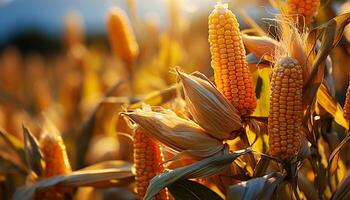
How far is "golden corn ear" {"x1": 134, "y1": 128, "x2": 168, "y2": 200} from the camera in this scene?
2156 millimetres

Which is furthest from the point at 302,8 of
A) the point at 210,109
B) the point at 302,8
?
the point at 210,109

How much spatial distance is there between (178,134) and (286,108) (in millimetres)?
330

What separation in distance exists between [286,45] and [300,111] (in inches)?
8.6

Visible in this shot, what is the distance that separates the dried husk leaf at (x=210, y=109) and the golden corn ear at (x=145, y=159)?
0.53ft

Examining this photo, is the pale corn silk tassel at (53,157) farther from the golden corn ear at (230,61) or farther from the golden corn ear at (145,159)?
the golden corn ear at (230,61)

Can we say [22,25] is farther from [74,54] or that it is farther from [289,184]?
[289,184]

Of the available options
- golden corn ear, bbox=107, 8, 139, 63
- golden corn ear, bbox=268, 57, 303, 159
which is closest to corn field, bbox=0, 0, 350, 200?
golden corn ear, bbox=268, 57, 303, 159

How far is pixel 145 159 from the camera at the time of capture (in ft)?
7.10

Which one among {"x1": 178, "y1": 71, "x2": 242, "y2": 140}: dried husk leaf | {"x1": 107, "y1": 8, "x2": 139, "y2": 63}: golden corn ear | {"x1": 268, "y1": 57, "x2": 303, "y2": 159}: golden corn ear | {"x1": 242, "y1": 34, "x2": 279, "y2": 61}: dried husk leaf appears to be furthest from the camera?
{"x1": 107, "y1": 8, "x2": 139, "y2": 63}: golden corn ear

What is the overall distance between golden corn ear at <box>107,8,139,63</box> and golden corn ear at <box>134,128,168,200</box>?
1.68 meters

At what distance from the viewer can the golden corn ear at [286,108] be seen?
1975 mm

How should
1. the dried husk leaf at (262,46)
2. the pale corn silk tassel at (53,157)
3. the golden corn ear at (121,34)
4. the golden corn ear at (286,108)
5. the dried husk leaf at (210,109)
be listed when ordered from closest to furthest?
the golden corn ear at (286,108) → the dried husk leaf at (210,109) → the dried husk leaf at (262,46) → the pale corn silk tassel at (53,157) → the golden corn ear at (121,34)

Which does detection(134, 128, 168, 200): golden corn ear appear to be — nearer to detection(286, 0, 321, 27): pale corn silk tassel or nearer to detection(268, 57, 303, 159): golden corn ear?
detection(268, 57, 303, 159): golden corn ear

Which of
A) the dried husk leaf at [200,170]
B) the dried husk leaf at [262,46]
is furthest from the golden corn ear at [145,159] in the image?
the dried husk leaf at [262,46]
